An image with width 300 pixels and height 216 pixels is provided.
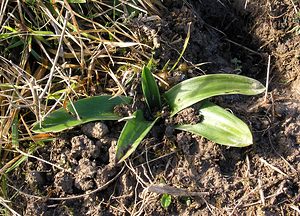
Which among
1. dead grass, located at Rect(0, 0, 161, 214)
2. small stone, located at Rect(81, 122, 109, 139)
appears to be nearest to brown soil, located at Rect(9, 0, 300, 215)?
small stone, located at Rect(81, 122, 109, 139)

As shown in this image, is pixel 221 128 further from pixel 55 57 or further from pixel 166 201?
pixel 55 57

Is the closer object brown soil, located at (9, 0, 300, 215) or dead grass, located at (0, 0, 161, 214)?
brown soil, located at (9, 0, 300, 215)

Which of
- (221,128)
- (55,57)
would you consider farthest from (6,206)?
(221,128)

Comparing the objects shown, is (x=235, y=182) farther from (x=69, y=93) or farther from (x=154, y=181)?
(x=69, y=93)

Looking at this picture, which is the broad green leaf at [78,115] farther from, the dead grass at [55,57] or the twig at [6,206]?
the twig at [6,206]

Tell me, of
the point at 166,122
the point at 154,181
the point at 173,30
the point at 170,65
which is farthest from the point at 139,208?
the point at 173,30

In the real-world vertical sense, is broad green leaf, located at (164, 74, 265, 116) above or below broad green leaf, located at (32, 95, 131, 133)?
above

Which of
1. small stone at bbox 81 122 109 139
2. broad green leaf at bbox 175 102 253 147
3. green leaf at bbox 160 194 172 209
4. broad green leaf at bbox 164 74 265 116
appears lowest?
green leaf at bbox 160 194 172 209

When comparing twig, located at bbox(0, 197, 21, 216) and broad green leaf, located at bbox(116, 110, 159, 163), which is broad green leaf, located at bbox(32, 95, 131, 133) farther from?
twig, located at bbox(0, 197, 21, 216)
